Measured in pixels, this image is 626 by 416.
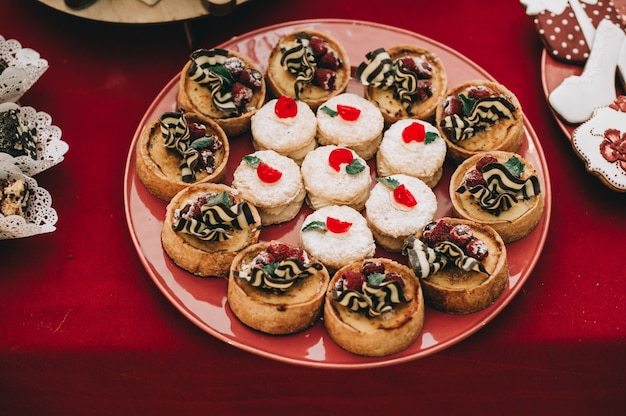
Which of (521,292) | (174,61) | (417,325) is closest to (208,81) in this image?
(174,61)

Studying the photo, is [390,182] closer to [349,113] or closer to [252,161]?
[349,113]

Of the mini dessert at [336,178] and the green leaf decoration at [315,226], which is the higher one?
the mini dessert at [336,178]

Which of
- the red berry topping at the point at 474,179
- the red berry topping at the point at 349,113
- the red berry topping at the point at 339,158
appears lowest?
the red berry topping at the point at 339,158

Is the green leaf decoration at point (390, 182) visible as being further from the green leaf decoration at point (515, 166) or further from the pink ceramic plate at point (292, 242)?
the green leaf decoration at point (515, 166)

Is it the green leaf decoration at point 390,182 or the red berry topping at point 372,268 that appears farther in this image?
the green leaf decoration at point 390,182

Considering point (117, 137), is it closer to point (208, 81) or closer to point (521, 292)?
point (208, 81)

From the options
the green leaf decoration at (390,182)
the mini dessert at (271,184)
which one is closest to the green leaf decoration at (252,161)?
the mini dessert at (271,184)
